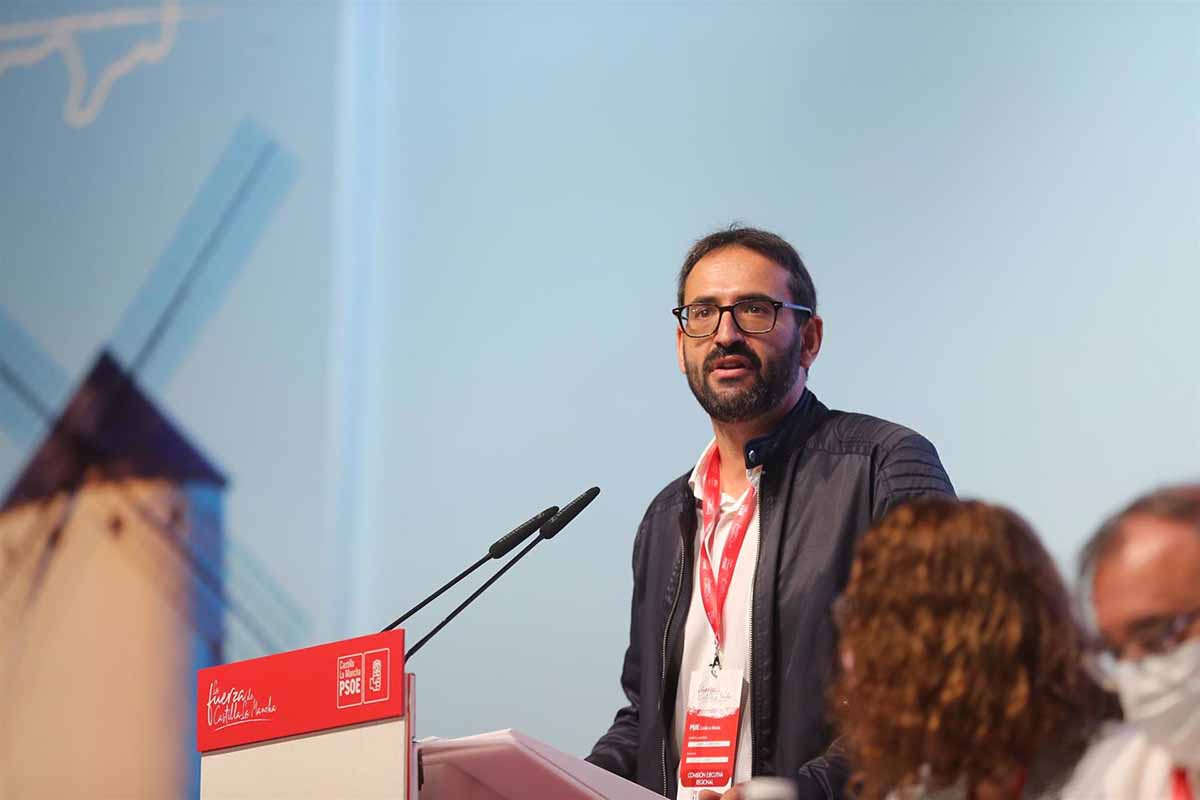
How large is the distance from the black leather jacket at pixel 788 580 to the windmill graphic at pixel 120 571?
1.76 m

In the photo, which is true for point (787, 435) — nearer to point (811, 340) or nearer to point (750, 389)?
point (750, 389)

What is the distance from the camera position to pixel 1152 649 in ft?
4.03

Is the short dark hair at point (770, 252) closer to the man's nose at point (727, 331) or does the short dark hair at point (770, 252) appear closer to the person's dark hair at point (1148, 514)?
the man's nose at point (727, 331)

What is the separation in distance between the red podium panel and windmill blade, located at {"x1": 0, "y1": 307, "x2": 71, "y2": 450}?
2.36 m

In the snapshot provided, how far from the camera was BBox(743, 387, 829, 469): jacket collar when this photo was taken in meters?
2.56

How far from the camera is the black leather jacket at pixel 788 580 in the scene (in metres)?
2.34

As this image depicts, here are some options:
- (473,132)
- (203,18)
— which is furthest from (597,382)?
(203,18)

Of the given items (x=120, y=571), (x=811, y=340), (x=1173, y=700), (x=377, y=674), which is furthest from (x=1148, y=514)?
(x=120, y=571)

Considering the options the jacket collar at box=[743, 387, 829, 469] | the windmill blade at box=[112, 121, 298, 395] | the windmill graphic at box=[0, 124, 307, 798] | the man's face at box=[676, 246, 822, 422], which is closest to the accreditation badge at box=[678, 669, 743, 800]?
the jacket collar at box=[743, 387, 829, 469]

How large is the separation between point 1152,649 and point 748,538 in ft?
4.41

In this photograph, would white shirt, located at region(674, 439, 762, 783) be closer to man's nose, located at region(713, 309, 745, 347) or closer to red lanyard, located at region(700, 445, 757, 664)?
red lanyard, located at region(700, 445, 757, 664)

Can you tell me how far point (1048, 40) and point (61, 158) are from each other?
2.95m

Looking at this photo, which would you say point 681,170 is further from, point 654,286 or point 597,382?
point 597,382

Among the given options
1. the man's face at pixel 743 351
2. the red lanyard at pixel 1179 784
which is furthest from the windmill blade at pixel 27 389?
the red lanyard at pixel 1179 784
